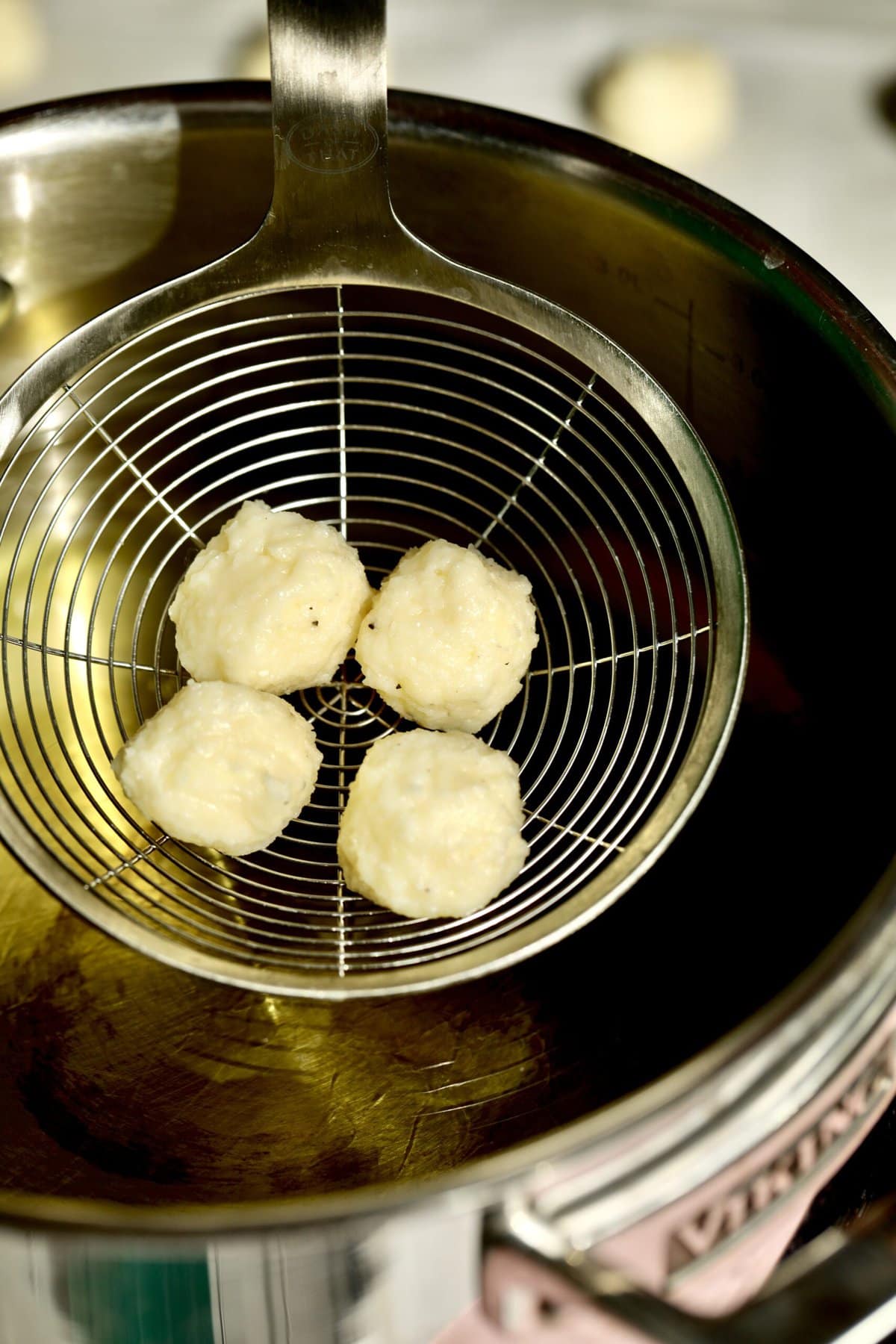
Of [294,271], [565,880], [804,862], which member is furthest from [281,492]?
[804,862]

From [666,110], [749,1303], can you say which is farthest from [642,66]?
[749,1303]

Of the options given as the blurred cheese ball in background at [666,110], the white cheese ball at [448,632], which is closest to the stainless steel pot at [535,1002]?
the white cheese ball at [448,632]

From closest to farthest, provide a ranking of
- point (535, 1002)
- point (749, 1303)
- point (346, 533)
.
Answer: point (749, 1303) → point (535, 1002) → point (346, 533)

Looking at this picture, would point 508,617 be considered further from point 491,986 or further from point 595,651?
point 491,986

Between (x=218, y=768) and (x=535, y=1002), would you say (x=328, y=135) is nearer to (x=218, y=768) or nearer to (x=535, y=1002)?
(x=218, y=768)

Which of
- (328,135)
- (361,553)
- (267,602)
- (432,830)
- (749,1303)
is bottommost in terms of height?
(749,1303)

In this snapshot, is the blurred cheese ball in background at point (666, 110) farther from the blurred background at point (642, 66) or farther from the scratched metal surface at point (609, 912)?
the scratched metal surface at point (609, 912)
